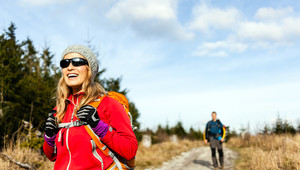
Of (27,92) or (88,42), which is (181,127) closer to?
(88,42)

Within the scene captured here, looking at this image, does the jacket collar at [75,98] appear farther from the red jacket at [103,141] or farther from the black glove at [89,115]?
the black glove at [89,115]

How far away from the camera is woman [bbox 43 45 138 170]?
1717 mm

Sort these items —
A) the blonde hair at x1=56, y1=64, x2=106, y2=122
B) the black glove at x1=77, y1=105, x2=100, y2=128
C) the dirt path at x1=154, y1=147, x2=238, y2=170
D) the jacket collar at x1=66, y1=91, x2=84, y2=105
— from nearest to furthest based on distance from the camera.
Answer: the black glove at x1=77, y1=105, x2=100, y2=128 → the blonde hair at x1=56, y1=64, x2=106, y2=122 → the jacket collar at x1=66, y1=91, x2=84, y2=105 → the dirt path at x1=154, y1=147, x2=238, y2=170

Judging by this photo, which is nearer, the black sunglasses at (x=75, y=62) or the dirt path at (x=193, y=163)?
the black sunglasses at (x=75, y=62)

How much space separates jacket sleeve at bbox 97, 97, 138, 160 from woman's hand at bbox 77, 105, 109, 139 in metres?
A: 0.04

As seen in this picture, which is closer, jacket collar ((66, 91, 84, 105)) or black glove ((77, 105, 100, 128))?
black glove ((77, 105, 100, 128))

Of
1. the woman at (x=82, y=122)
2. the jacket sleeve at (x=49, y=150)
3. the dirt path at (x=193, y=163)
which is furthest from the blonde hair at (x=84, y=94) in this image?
the dirt path at (x=193, y=163)

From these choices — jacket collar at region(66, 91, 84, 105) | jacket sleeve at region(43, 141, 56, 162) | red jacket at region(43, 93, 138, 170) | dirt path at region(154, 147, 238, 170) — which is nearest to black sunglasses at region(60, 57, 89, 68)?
jacket collar at region(66, 91, 84, 105)

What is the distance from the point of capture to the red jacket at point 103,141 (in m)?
1.72

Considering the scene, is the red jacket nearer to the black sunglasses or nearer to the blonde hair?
the blonde hair

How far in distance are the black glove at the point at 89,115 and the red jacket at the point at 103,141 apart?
0.35ft

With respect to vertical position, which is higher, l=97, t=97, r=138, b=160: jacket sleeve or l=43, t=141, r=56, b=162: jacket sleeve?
l=97, t=97, r=138, b=160: jacket sleeve

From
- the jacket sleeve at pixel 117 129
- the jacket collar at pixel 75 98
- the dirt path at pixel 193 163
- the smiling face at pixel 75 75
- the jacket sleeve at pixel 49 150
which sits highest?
the smiling face at pixel 75 75

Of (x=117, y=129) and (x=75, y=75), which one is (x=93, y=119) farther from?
(x=75, y=75)
